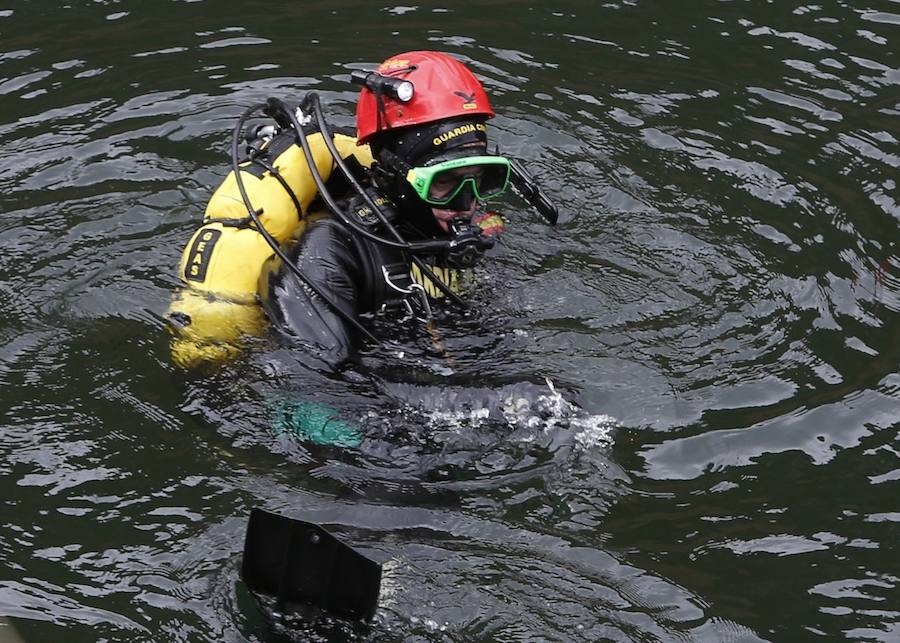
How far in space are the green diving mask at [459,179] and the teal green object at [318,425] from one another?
3.01 ft

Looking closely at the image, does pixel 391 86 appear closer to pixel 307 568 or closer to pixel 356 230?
pixel 356 230

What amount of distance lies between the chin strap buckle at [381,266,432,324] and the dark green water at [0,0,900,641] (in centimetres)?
13

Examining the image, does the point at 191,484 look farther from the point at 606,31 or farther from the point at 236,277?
the point at 606,31

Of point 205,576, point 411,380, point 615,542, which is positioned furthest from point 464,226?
point 205,576

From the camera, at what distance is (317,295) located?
4629 mm

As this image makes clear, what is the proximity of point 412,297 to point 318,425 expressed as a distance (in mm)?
676

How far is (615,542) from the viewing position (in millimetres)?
4281

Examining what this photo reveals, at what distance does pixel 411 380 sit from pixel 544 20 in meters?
4.23

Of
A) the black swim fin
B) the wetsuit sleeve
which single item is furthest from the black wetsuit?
the black swim fin

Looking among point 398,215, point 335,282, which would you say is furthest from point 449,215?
point 335,282

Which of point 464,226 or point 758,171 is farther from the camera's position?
point 758,171

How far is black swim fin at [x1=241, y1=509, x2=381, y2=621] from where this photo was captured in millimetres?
3773

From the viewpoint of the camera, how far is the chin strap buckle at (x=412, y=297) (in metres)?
4.85

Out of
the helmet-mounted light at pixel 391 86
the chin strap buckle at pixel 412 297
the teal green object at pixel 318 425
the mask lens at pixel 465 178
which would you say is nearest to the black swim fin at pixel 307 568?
the teal green object at pixel 318 425
